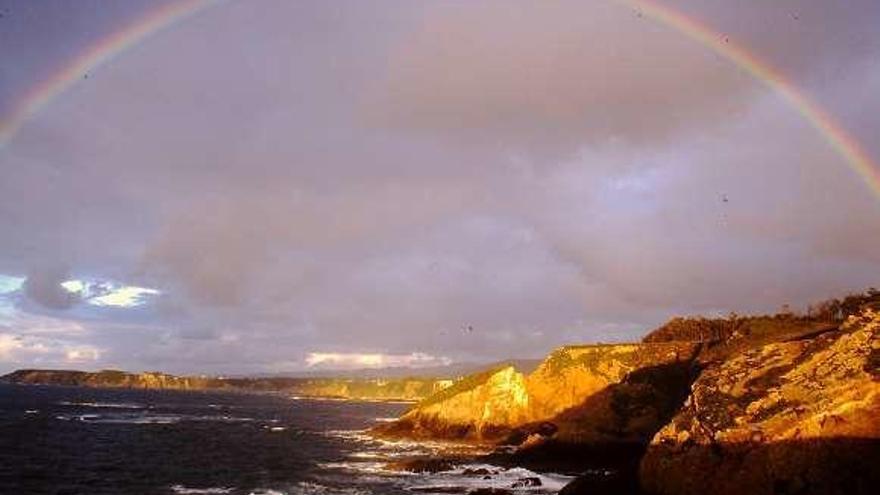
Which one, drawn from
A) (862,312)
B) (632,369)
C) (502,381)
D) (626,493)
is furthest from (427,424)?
(862,312)

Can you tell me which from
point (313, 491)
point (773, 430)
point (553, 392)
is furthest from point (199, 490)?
point (553, 392)

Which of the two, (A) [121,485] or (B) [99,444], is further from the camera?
(B) [99,444]

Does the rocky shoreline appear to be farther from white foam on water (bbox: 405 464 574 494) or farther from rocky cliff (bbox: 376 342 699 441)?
rocky cliff (bbox: 376 342 699 441)

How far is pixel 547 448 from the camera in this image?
7756 centimetres

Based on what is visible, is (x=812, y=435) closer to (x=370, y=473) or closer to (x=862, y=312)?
(x=862, y=312)

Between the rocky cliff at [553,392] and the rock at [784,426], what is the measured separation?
142ft

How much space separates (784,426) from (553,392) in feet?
201

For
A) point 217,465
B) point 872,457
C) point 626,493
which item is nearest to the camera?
point 872,457

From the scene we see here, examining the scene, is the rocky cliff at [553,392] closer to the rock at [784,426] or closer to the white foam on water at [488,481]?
the white foam on water at [488,481]

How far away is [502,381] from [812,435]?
66.7 metres

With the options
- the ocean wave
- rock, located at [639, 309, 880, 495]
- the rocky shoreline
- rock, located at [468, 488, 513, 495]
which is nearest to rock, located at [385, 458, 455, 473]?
the rocky shoreline

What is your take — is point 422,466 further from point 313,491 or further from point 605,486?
point 605,486

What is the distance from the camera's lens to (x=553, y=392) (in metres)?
96.4

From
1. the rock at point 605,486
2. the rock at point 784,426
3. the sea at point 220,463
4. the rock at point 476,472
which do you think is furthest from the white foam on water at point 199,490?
the rock at point 784,426
